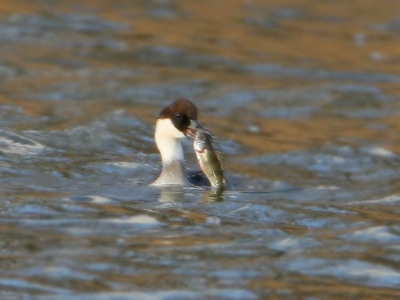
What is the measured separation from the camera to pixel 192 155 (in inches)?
454

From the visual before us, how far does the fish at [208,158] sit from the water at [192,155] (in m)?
0.23

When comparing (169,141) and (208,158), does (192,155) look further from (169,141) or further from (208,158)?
(208,158)

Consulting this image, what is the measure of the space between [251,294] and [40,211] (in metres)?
2.39

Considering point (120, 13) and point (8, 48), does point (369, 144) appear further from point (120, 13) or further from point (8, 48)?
point (120, 13)

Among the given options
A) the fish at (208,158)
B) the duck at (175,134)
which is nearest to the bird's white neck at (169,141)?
the duck at (175,134)

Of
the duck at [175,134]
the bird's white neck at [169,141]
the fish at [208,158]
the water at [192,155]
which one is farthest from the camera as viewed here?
the bird's white neck at [169,141]

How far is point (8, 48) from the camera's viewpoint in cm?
1686

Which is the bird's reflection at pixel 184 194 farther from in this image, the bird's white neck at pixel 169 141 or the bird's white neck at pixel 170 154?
the bird's white neck at pixel 169 141

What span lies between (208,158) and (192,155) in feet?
8.53

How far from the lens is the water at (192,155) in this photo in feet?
20.8

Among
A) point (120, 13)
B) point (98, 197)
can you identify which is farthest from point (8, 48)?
point (98, 197)

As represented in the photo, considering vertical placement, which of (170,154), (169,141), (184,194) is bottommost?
(184,194)

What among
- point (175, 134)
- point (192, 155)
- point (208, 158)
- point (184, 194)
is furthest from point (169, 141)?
point (192, 155)

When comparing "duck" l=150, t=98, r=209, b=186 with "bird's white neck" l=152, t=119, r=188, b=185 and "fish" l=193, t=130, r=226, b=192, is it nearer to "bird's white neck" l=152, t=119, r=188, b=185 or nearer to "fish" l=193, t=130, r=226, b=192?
"bird's white neck" l=152, t=119, r=188, b=185
